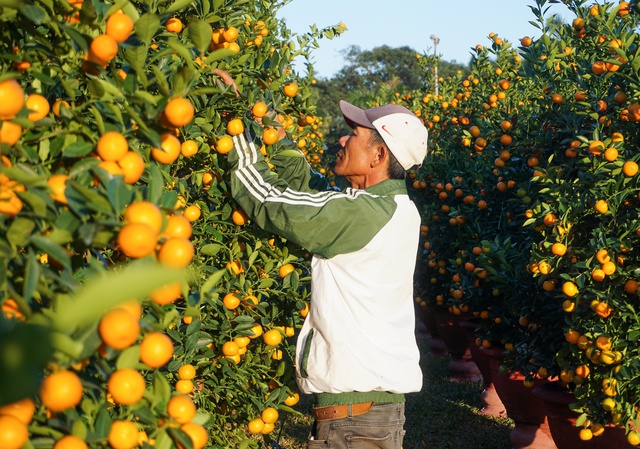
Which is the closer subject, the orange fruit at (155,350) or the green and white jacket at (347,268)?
the orange fruit at (155,350)

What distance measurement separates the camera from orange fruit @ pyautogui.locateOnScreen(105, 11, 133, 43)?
1249 mm

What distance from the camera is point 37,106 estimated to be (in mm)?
1173

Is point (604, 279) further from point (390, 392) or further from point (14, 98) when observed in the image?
point (14, 98)

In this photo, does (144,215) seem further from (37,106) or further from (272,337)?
(272,337)

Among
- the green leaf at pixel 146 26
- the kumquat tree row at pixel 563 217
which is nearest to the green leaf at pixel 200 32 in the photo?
the green leaf at pixel 146 26

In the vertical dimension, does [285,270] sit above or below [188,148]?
below

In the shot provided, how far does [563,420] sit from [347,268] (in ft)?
7.83

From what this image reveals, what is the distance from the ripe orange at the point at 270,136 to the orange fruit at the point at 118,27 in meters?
0.96

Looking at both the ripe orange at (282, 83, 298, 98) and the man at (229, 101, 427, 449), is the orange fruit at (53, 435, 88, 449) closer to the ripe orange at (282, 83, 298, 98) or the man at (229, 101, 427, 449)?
the man at (229, 101, 427, 449)

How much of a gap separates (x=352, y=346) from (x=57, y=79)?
1.35m

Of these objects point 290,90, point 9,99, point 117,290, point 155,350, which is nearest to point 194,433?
point 155,350

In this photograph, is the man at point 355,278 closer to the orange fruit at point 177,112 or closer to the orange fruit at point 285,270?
the orange fruit at point 285,270

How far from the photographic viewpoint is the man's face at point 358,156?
8.35 feet

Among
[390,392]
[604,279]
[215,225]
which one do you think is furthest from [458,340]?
[215,225]
